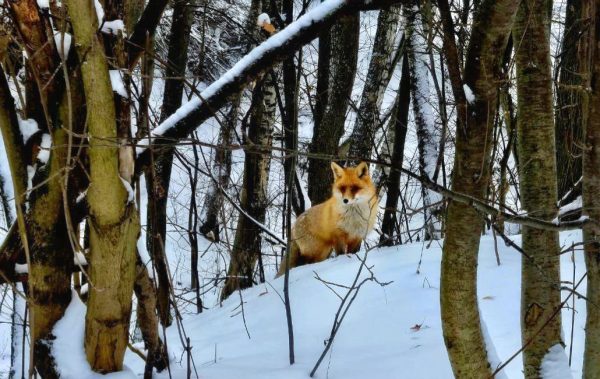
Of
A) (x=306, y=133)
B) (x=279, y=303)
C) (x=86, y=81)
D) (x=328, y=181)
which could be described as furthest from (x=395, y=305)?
(x=306, y=133)

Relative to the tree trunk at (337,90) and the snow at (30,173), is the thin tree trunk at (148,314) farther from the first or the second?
the tree trunk at (337,90)

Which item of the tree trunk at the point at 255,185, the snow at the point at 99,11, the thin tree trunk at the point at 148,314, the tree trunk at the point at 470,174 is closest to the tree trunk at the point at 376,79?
the tree trunk at the point at 255,185

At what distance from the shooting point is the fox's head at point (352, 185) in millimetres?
7199

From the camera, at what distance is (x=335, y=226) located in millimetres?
7207

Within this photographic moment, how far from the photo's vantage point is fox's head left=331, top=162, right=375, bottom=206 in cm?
720

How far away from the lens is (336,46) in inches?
331

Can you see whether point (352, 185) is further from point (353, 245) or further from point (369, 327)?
point (369, 327)

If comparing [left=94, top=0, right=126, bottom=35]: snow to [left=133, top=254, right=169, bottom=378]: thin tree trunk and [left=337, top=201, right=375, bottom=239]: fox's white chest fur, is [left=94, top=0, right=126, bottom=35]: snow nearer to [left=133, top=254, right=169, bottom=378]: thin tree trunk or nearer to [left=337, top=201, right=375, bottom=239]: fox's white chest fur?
[left=133, top=254, right=169, bottom=378]: thin tree trunk

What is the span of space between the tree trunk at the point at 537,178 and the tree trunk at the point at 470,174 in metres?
0.25

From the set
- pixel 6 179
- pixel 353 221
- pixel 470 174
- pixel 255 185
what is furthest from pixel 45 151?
pixel 255 185

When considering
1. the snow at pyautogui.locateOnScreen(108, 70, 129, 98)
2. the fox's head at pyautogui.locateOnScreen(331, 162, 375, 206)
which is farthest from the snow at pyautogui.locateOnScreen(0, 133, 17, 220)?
the fox's head at pyautogui.locateOnScreen(331, 162, 375, 206)

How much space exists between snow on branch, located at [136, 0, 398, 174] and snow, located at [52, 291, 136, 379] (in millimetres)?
715

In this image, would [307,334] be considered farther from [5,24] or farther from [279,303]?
[5,24]

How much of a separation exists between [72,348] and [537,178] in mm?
2062
